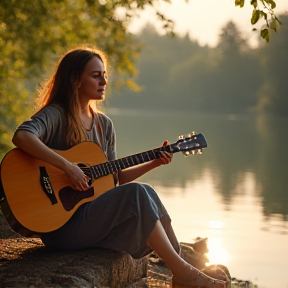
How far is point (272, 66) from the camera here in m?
53.4

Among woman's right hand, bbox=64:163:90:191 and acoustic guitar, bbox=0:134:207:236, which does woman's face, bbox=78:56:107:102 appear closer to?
acoustic guitar, bbox=0:134:207:236

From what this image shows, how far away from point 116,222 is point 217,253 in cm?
340

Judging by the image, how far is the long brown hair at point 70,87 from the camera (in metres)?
4.04

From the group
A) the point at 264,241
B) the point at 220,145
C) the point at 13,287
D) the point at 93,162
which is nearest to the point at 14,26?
the point at 264,241

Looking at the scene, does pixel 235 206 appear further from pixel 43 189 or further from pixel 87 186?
pixel 43 189

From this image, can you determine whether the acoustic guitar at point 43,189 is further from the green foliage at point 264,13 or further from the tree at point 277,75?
the tree at point 277,75

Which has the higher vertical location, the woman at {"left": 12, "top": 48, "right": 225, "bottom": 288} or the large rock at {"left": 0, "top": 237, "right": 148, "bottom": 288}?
the woman at {"left": 12, "top": 48, "right": 225, "bottom": 288}

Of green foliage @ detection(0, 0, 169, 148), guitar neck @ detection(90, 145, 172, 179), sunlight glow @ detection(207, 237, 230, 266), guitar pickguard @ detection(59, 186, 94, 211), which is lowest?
sunlight glow @ detection(207, 237, 230, 266)

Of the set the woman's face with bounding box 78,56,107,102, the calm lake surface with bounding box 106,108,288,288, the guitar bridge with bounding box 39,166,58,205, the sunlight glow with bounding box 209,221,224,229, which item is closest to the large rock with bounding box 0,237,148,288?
the guitar bridge with bounding box 39,166,58,205

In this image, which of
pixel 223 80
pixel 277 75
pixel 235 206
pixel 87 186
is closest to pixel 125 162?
pixel 87 186

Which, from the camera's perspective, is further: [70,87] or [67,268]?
[70,87]

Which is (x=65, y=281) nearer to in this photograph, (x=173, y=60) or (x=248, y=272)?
(x=248, y=272)

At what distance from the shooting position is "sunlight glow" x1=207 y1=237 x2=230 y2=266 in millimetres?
6730

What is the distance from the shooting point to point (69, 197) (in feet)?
12.7
